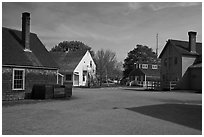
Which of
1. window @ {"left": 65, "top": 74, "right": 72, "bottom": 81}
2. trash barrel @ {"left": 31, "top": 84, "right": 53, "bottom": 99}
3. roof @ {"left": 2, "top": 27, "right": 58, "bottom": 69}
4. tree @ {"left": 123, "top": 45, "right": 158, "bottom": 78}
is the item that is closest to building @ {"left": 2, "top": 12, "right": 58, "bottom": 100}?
roof @ {"left": 2, "top": 27, "right": 58, "bottom": 69}

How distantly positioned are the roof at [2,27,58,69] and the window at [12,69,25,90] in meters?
0.58

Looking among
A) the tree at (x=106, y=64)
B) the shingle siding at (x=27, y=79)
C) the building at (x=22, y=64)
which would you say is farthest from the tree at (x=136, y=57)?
the shingle siding at (x=27, y=79)

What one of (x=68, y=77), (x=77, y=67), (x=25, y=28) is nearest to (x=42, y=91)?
(x=25, y=28)

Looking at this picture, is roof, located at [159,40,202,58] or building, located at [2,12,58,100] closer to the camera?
building, located at [2,12,58,100]

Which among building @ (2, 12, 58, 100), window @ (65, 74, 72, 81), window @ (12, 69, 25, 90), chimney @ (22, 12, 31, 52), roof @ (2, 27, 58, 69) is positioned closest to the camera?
building @ (2, 12, 58, 100)

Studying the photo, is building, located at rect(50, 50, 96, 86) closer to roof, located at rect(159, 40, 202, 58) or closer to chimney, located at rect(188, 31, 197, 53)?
roof, located at rect(159, 40, 202, 58)

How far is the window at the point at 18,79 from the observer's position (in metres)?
20.4

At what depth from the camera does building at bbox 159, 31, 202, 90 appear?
120 feet

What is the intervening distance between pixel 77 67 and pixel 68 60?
3.21 m

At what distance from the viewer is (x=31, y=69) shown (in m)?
21.5

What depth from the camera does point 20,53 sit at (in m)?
21.7

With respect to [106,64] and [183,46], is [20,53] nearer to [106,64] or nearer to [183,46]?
[183,46]


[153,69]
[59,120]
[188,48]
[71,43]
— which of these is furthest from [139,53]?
[59,120]

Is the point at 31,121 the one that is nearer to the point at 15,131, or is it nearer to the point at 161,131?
the point at 15,131
